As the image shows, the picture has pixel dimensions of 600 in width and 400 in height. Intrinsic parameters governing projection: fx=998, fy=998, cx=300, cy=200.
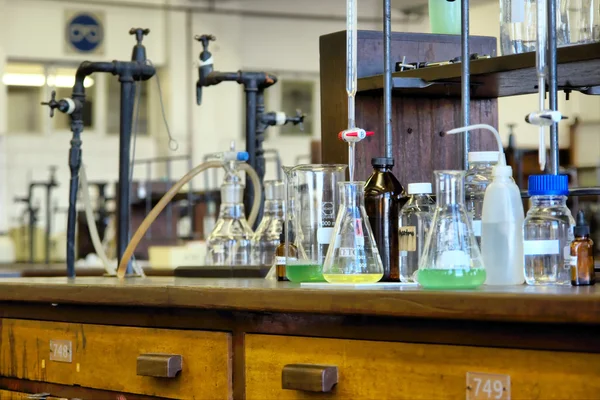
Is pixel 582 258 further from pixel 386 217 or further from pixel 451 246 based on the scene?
pixel 386 217

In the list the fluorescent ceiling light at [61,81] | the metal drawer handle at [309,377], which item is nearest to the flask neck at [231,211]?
the metal drawer handle at [309,377]

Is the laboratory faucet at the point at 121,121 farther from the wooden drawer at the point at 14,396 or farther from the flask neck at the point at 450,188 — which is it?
the flask neck at the point at 450,188

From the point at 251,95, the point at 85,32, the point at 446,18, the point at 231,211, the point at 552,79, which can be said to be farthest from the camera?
the point at 85,32

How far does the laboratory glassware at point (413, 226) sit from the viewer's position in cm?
136

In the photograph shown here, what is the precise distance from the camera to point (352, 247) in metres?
1.32

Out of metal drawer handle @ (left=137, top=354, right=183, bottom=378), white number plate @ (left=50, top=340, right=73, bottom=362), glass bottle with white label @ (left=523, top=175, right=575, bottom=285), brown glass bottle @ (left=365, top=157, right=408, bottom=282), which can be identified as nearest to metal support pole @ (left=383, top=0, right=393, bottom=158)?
brown glass bottle @ (left=365, top=157, right=408, bottom=282)

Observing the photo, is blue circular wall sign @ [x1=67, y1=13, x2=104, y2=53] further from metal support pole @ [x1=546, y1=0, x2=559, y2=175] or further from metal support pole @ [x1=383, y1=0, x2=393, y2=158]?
metal support pole @ [x1=546, y1=0, x2=559, y2=175]

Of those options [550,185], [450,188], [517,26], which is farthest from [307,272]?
[517,26]

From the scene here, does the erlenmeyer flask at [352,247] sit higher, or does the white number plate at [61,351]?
the erlenmeyer flask at [352,247]

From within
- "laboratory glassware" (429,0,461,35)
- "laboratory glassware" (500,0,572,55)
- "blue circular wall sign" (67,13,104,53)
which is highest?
"blue circular wall sign" (67,13,104,53)

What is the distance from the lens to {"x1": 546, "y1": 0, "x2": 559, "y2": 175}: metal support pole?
128cm

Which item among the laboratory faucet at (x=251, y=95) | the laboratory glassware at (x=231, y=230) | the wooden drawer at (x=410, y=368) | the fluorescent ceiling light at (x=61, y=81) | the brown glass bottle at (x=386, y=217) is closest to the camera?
the wooden drawer at (x=410, y=368)

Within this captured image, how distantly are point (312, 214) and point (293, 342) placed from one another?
29cm

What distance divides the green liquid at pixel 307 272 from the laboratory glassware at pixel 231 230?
0.62m
